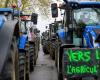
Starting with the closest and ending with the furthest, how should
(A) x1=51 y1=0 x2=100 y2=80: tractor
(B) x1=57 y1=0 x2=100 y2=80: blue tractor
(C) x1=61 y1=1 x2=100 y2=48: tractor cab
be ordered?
(A) x1=51 y1=0 x2=100 y2=80: tractor < (B) x1=57 y1=0 x2=100 y2=80: blue tractor < (C) x1=61 y1=1 x2=100 y2=48: tractor cab

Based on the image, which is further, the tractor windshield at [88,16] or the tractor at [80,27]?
the tractor windshield at [88,16]

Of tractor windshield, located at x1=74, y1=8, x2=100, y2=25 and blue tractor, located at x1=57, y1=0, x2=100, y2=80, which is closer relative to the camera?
blue tractor, located at x1=57, y1=0, x2=100, y2=80

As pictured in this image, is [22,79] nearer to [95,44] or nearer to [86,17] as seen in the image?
[95,44]

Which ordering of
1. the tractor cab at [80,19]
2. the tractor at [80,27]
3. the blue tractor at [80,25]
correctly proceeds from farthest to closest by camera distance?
1. the tractor cab at [80,19]
2. the blue tractor at [80,25]
3. the tractor at [80,27]

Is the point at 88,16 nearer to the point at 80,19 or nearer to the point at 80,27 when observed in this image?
the point at 80,19

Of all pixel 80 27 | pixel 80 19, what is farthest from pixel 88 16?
pixel 80 27

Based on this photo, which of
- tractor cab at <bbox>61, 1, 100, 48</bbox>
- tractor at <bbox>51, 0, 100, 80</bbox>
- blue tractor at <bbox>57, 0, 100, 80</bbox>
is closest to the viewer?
tractor at <bbox>51, 0, 100, 80</bbox>

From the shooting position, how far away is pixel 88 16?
1148cm

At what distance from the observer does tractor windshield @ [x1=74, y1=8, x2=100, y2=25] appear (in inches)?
452

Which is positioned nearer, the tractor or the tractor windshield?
the tractor

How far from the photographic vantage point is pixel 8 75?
5.34 m

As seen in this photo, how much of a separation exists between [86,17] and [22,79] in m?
3.14

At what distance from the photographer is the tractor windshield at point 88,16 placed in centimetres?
1148

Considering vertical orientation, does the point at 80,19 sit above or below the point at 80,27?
above
